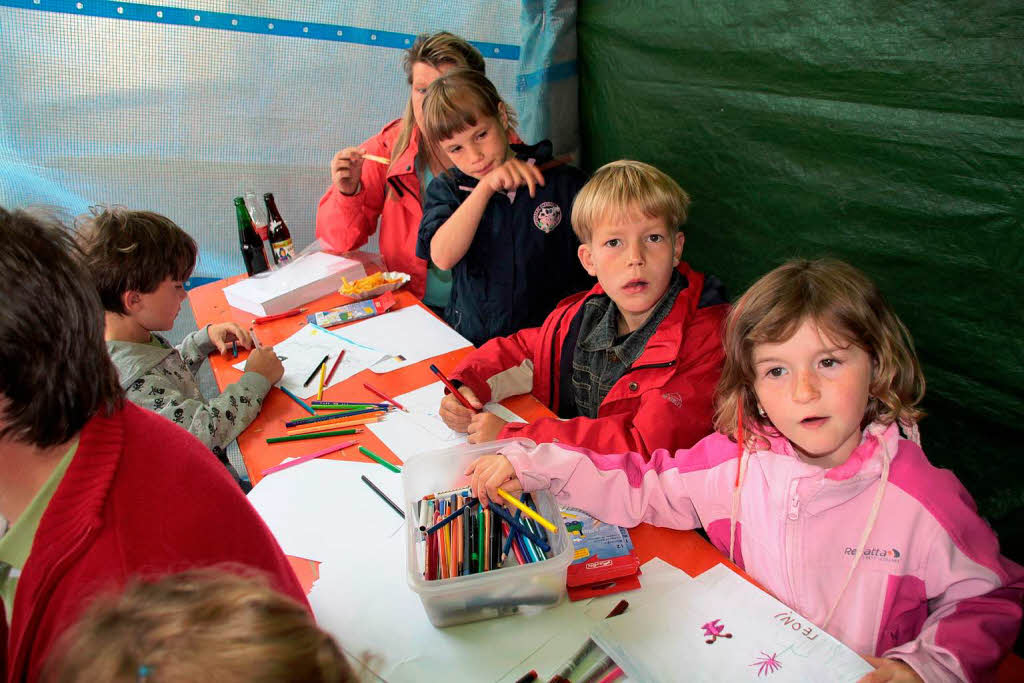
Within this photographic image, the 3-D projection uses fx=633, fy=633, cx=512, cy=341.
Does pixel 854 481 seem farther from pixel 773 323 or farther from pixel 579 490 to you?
pixel 579 490

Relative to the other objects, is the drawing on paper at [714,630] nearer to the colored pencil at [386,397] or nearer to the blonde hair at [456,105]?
the colored pencil at [386,397]

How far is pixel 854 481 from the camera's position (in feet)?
3.23

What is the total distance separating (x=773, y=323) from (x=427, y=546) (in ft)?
2.18

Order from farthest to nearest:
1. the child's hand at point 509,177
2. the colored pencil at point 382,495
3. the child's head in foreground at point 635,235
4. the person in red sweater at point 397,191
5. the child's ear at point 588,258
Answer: the person in red sweater at point 397,191 → the child's hand at point 509,177 → the child's ear at point 588,258 → the child's head in foreground at point 635,235 → the colored pencil at point 382,495

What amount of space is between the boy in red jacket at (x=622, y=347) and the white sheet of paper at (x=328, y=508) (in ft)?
0.82

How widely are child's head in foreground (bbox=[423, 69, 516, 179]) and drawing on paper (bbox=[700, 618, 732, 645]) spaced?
4.85ft

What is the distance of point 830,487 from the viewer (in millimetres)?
1000

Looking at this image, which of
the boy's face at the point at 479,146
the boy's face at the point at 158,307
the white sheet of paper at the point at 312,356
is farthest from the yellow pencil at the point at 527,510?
the boy's face at the point at 479,146

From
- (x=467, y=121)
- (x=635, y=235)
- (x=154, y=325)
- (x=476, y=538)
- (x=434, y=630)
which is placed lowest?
(x=434, y=630)

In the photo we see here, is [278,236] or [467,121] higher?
[467,121]

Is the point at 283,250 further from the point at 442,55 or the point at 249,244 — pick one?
the point at 442,55

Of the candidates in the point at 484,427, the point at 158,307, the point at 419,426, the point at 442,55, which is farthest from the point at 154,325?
the point at 442,55

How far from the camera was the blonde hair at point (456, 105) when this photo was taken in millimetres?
1898

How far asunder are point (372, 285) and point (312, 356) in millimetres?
457
